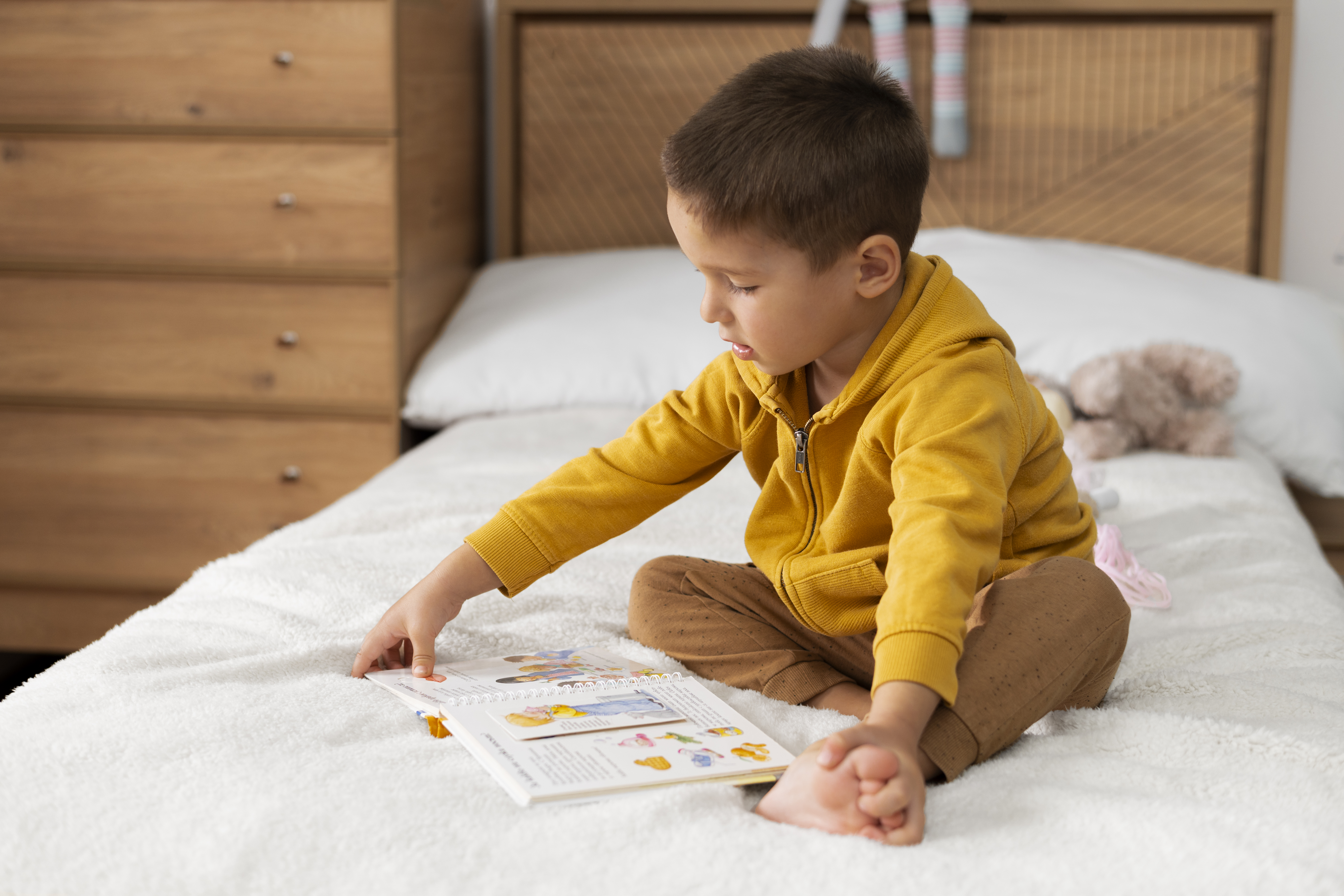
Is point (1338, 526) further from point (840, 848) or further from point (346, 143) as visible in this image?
point (346, 143)

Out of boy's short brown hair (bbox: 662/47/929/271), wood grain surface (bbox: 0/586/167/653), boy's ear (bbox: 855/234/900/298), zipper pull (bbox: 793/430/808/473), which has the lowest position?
wood grain surface (bbox: 0/586/167/653)

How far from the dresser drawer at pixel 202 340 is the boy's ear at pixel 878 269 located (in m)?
1.23

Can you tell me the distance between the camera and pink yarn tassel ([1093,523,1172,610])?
3.52 ft

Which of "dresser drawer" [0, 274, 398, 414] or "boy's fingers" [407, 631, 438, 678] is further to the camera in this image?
"dresser drawer" [0, 274, 398, 414]

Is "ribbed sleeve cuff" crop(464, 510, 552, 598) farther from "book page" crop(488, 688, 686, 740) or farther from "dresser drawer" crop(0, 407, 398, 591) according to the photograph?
"dresser drawer" crop(0, 407, 398, 591)

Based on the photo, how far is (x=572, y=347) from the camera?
186 cm

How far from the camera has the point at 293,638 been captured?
0.94 metres

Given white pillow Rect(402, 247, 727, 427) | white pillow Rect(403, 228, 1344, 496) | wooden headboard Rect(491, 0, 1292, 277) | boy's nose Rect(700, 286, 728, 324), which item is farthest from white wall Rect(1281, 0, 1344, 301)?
boy's nose Rect(700, 286, 728, 324)

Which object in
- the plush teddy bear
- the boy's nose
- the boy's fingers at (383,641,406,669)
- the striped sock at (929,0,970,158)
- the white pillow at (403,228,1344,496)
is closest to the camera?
the boy's nose

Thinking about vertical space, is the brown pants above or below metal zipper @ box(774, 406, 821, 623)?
below

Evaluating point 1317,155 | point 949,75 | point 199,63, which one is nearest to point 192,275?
point 199,63

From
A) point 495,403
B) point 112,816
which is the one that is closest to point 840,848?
point 112,816

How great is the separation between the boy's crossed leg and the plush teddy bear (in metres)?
0.76

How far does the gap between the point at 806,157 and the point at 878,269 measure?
0.09m
